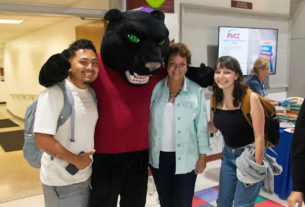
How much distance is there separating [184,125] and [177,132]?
6 centimetres

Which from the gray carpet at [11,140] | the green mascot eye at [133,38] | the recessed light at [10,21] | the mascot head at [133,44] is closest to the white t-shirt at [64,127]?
the mascot head at [133,44]

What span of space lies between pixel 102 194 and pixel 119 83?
65cm

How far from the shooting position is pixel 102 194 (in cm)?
163

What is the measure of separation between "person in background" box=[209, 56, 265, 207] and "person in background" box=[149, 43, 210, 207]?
0.64ft

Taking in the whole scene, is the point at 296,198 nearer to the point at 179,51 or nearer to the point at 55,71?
the point at 179,51

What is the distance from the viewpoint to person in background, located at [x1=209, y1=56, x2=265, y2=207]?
1.86 meters

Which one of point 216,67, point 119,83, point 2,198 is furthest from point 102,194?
point 2,198

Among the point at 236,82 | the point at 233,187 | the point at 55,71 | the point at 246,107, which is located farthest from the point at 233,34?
the point at 55,71

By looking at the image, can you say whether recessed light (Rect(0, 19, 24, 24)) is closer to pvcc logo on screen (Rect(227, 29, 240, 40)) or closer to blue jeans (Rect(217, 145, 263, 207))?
pvcc logo on screen (Rect(227, 29, 240, 40))

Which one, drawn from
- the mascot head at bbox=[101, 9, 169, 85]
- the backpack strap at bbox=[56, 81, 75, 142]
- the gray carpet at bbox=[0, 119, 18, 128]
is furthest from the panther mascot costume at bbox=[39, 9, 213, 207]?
the gray carpet at bbox=[0, 119, 18, 128]

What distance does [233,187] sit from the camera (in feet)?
6.56

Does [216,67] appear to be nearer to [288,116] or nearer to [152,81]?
[152,81]

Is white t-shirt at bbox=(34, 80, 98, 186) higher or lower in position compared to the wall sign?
lower

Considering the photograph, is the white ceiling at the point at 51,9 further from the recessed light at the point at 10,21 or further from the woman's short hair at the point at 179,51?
the recessed light at the point at 10,21
